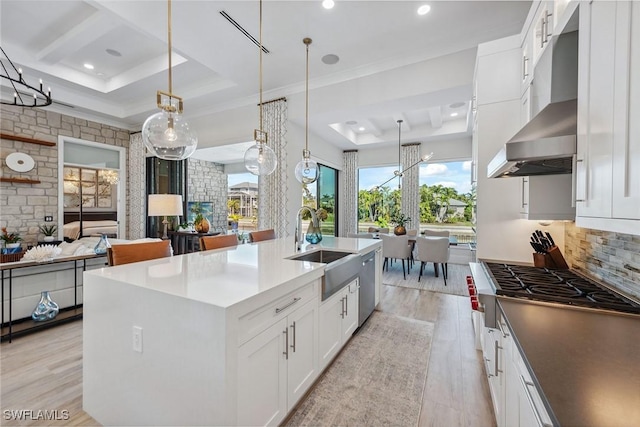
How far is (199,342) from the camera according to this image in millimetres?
1217

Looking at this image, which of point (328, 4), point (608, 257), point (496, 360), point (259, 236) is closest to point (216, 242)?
point (259, 236)

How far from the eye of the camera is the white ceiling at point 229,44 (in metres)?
2.90

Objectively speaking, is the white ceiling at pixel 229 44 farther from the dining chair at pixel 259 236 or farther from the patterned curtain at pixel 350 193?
the dining chair at pixel 259 236

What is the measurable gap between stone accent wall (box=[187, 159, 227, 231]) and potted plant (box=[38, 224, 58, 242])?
9.33 feet

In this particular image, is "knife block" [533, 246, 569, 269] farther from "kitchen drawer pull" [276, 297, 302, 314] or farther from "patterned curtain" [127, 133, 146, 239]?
"patterned curtain" [127, 133, 146, 239]

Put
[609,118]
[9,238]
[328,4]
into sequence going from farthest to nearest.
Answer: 1. [9,238]
2. [328,4]
3. [609,118]

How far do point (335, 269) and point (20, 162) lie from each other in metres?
6.40

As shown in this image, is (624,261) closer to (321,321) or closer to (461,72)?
(321,321)

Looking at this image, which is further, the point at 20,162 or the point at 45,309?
the point at 20,162

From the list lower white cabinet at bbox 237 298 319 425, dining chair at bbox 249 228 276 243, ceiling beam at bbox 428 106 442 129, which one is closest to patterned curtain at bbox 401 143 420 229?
ceiling beam at bbox 428 106 442 129

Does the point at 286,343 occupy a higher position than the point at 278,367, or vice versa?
the point at 286,343

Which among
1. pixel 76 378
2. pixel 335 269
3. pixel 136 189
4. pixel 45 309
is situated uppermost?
pixel 136 189

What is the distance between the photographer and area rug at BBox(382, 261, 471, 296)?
14.6 ft

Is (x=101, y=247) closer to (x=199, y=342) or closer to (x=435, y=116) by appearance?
(x=199, y=342)
